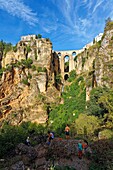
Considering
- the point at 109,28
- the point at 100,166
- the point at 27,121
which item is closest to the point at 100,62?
the point at 109,28

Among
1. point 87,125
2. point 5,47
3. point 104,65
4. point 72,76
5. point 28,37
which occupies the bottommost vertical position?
point 87,125

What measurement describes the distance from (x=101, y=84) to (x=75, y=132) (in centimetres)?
863

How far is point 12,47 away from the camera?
44.6m

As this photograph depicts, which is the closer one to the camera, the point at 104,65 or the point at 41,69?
the point at 104,65

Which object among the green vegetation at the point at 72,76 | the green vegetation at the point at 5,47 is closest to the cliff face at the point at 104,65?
the green vegetation at the point at 72,76

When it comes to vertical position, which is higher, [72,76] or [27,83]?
[72,76]

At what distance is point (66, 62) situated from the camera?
53.4 m

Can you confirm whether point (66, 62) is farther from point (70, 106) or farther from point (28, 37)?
point (70, 106)

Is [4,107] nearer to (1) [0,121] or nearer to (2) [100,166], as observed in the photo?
(1) [0,121]

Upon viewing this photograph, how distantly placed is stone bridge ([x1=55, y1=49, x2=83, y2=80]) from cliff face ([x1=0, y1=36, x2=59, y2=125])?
6.69 metres

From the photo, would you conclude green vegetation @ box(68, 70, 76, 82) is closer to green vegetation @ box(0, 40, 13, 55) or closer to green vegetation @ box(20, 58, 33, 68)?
green vegetation @ box(20, 58, 33, 68)

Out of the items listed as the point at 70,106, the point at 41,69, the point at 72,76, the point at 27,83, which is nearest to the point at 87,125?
the point at 70,106

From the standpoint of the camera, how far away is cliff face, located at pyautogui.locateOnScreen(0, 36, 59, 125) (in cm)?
3381

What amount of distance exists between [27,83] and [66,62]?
1831 centimetres
